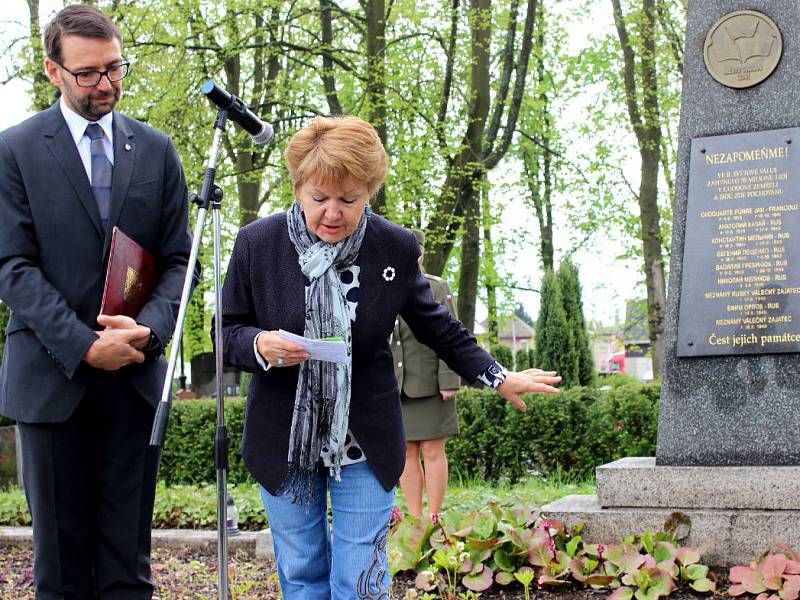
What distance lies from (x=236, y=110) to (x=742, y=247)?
10.9ft

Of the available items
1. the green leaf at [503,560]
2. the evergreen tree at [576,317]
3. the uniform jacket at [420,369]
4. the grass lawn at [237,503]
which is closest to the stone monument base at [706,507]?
the green leaf at [503,560]

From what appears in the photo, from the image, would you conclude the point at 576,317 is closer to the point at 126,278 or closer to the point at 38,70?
the point at 38,70

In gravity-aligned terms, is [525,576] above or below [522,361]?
below

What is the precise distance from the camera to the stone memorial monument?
5461mm

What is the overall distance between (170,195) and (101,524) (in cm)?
119

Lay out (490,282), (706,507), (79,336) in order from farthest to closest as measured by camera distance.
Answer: (490,282), (706,507), (79,336)

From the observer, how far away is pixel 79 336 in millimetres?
3236

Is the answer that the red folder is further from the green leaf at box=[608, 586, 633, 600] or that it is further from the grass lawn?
the grass lawn

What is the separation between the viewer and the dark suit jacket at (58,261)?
10.8 ft

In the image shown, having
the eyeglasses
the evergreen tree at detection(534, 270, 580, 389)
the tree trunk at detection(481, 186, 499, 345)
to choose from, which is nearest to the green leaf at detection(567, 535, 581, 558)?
the eyeglasses

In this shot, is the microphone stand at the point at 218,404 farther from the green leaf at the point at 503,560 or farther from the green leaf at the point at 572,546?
the green leaf at the point at 572,546

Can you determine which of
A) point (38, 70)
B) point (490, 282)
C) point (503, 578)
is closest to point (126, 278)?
point (503, 578)

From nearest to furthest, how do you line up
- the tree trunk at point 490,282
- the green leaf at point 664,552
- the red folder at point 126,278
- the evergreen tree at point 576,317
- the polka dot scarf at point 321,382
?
the polka dot scarf at point 321,382 < the red folder at point 126,278 < the green leaf at point 664,552 < the evergreen tree at point 576,317 < the tree trunk at point 490,282

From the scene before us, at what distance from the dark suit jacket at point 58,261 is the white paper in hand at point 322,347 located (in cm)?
80
